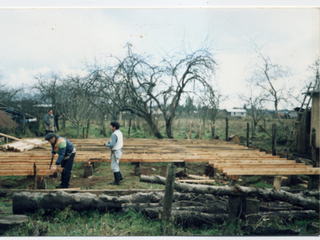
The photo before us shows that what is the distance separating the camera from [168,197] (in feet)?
10.7

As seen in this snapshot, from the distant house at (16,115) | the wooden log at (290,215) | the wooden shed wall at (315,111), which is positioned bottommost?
the wooden log at (290,215)

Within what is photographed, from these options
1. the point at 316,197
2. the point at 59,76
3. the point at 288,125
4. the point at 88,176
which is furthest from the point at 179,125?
the point at 316,197

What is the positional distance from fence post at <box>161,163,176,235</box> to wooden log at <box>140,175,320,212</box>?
0.63 ft

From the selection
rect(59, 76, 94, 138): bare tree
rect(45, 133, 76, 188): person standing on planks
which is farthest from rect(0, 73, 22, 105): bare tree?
rect(59, 76, 94, 138): bare tree

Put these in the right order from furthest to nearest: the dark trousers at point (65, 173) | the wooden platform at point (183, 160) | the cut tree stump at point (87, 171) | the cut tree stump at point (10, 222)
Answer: the cut tree stump at point (87, 171), the wooden platform at point (183, 160), the dark trousers at point (65, 173), the cut tree stump at point (10, 222)

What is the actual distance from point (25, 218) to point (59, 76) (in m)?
8.48

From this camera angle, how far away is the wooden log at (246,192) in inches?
134

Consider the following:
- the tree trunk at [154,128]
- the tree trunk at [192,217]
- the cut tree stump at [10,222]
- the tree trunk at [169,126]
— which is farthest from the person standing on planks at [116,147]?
the tree trunk at [154,128]

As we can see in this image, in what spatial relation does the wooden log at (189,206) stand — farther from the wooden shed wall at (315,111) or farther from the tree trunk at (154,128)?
the tree trunk at (154,128)

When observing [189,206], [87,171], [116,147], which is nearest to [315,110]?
[189,206]

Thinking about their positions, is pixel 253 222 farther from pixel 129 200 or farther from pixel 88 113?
pixel 88 113

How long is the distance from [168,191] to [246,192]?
4.27ft

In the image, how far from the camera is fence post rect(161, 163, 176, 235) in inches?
124

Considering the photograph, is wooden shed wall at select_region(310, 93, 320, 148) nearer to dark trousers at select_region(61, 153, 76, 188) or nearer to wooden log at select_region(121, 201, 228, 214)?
wooden log at select_region(121, 201, 228, 214)
